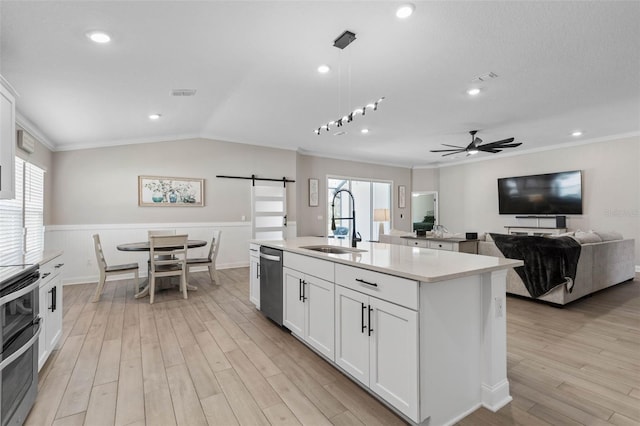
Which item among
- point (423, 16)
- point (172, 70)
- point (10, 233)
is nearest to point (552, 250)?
point (423, 16)

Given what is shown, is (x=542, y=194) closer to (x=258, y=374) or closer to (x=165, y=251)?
(x=258, y=374)

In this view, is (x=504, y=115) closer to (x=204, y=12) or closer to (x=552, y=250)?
(x=552, y=250)

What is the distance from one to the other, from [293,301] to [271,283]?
490 millimetres

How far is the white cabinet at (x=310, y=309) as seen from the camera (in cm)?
233

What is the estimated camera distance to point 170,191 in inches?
239

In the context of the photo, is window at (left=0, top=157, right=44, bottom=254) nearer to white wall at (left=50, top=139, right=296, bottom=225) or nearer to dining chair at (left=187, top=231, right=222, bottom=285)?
white wall at (left=50, top=139, right=296, bottom=225)

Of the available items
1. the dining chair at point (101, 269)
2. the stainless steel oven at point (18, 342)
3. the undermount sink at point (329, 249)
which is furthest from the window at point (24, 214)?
the undermount sink at point (329, 249)

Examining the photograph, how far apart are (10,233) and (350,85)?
14.6 feet

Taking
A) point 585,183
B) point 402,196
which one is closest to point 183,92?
point 402,196

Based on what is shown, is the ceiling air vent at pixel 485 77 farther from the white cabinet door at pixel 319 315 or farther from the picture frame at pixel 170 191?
the picture frame at pixel 170 191

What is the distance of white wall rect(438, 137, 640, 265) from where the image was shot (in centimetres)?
621

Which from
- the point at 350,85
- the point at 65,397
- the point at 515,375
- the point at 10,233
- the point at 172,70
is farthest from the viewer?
the point at 350,85

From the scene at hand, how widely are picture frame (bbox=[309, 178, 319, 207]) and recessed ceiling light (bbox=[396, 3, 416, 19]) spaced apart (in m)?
5.73

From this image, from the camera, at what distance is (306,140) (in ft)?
22.4
